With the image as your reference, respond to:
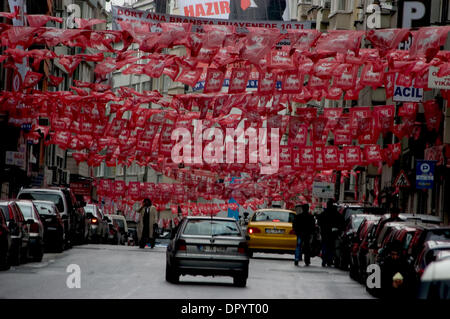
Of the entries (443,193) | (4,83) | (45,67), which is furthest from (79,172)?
(443,193)

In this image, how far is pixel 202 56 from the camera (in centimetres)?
2480

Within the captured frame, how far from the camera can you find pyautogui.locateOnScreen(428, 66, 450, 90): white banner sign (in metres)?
26.1

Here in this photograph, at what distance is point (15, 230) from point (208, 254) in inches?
221

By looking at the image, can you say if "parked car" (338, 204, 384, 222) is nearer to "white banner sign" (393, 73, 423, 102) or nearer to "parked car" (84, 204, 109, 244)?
"white banner sign" (393, 73, 423, 102)

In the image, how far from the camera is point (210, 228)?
21.2 m

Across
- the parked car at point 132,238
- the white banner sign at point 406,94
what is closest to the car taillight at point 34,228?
the white banner sign at point 406,94

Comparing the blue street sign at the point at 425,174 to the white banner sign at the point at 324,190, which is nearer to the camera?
the blue street sign at the point at 425,174

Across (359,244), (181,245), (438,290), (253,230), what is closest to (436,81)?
(359,244)

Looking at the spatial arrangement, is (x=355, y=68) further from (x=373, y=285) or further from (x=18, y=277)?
(x=18, y=277)

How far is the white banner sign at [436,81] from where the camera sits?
26.1m

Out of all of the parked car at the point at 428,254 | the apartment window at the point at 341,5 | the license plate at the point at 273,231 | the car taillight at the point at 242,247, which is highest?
the apartment window at the point at 341,5

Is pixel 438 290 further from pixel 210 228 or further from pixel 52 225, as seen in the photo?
pixel 52 225

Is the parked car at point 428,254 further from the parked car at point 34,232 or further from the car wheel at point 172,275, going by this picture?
the parked car at point 34,232

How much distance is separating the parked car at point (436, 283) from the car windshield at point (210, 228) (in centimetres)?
1285
